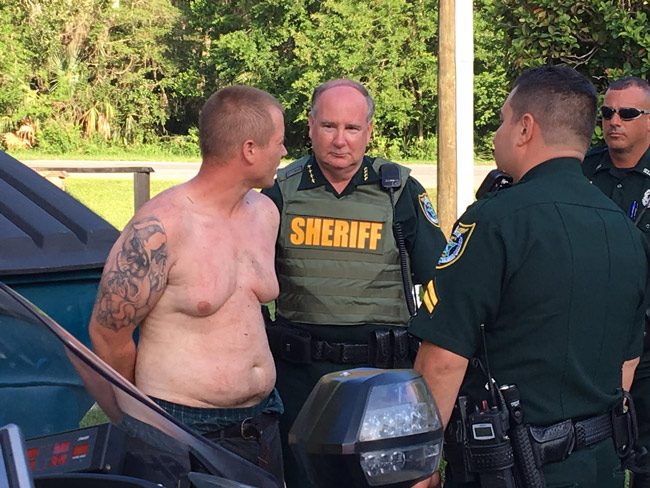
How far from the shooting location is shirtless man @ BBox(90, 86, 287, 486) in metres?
2.67

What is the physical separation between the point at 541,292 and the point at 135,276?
102 centimetres

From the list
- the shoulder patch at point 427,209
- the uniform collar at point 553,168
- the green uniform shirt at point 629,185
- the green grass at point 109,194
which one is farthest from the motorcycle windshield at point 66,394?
the green grass at point 109,194

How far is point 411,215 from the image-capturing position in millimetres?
3607

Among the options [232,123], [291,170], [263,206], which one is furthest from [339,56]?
[232,123]

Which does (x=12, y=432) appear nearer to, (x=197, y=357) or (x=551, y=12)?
(x=197, y=357)

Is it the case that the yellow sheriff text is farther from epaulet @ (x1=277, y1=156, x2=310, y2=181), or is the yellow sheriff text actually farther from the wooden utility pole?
the wooden utility pole

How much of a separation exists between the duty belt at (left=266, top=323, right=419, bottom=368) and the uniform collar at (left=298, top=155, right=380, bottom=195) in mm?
507

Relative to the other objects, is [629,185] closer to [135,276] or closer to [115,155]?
[135,276]

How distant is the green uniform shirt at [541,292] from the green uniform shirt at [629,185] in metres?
1.62

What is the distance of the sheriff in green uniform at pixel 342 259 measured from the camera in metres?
3.55

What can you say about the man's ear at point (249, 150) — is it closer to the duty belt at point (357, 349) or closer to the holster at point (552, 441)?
the duty belt at point (357, 349)

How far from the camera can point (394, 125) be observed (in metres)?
35.6

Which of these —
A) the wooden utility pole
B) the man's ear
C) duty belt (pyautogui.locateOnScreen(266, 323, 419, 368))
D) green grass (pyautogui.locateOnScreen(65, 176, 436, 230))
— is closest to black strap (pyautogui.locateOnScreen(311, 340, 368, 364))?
duty belt (pyautogui.locateOnScreen(266, 323, 419, 368))

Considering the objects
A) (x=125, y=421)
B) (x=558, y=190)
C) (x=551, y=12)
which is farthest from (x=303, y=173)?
(x=551, y=12)
